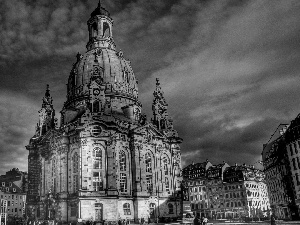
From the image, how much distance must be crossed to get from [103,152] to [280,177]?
124 ft

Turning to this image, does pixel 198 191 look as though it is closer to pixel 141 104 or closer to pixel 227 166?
pixel 227 166

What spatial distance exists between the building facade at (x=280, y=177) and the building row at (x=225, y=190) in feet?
74.3

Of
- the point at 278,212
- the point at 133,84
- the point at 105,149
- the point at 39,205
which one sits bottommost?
the point at 278,212

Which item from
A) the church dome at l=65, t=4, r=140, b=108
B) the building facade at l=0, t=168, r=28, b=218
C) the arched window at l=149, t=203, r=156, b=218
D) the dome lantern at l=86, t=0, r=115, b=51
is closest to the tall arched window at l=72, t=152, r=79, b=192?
the arched window at l=149, t=203, r=156, b=218

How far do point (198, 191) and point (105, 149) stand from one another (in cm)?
6062

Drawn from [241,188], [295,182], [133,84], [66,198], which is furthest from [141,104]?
[241,188]

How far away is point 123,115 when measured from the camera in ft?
248

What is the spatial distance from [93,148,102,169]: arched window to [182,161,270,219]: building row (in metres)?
49.2

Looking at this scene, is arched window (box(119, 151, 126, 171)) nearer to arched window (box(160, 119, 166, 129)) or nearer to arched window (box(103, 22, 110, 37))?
arched window (box(160, 119, 166, 129))

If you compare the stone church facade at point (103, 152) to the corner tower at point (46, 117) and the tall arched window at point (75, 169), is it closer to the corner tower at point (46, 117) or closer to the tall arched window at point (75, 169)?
the tall arched window at point (75, 169)

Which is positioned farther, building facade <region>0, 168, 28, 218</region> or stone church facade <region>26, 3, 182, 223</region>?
building facade <region>0, 168, 28, 218</region>

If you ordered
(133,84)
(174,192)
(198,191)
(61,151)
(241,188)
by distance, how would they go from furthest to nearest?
(198,191) < (241,188) < (133,84) < (174,192) < (61,151)

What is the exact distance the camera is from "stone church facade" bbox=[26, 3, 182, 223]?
62594mm

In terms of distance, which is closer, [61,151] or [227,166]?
[61,151]
